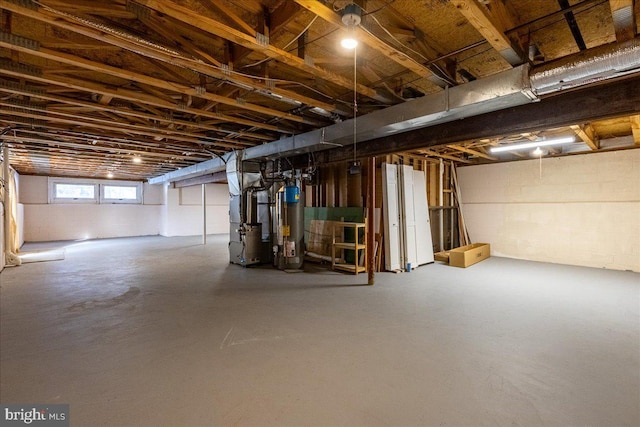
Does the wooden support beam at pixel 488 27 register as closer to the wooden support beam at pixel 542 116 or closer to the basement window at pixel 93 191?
the wooden support beam at pixel 542 116

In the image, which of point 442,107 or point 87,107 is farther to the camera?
point 87,107

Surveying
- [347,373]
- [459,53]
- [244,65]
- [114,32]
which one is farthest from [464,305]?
[114,32]

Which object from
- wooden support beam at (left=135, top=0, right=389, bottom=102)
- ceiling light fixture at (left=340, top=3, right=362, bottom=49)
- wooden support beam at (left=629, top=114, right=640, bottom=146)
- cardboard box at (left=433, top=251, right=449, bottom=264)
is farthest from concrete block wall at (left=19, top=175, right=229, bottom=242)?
wooden support beam at (left=629, top=114, right=640, bottom=146)

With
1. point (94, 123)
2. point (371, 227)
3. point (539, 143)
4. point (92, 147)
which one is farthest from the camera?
point (92, 147)

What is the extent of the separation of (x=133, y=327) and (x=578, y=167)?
7.83 m

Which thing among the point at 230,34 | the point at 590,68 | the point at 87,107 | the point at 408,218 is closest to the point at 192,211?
the point at 87,107

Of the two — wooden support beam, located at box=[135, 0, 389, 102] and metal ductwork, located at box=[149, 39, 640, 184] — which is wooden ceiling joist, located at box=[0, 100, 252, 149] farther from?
wooden support beam, located at box=[135, 0, 389, 102]

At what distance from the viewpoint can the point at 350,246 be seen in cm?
498

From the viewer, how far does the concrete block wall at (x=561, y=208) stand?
5.30m

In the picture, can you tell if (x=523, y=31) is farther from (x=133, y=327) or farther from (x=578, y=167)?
(x=578, y=167)

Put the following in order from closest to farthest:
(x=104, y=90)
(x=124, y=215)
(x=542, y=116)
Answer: (x=542, y=116) → (x=104, y=90) → (x=124, y=215)

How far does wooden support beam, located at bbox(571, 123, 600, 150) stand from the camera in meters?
4.17

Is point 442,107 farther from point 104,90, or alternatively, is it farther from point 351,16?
point 104,90

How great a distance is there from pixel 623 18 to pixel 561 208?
5.34 m
